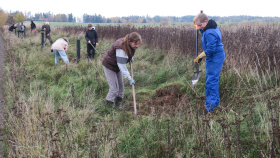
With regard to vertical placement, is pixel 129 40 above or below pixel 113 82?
above

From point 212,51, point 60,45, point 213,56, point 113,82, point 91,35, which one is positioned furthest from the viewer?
point 91,35

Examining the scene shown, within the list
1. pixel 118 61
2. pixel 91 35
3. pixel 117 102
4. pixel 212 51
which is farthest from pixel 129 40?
pixel 91 35

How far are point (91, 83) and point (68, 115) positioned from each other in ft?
7.46

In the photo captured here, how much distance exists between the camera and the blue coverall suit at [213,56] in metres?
3.64

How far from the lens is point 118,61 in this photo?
386cm

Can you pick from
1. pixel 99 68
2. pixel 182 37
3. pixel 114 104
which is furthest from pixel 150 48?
pixel 114 104

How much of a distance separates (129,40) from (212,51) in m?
1.32

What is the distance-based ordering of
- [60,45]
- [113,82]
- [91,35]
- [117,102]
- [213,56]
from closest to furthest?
[213,56] < [113,82] < [117,102] < [60,45] < [91,35]

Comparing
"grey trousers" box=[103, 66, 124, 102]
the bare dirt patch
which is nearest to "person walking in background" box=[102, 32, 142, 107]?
"grey trousers" box=[103, 66, 124, 102]

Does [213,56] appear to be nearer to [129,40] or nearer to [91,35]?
[129,40]

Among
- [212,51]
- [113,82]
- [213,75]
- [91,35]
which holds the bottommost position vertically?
[113,82]

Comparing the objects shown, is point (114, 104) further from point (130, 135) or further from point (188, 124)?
point (188, 124)

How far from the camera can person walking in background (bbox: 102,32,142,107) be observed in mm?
3738

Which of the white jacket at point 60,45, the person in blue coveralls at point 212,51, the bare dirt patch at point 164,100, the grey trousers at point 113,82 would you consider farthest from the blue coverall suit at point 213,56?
the white jacket at point 60,45
